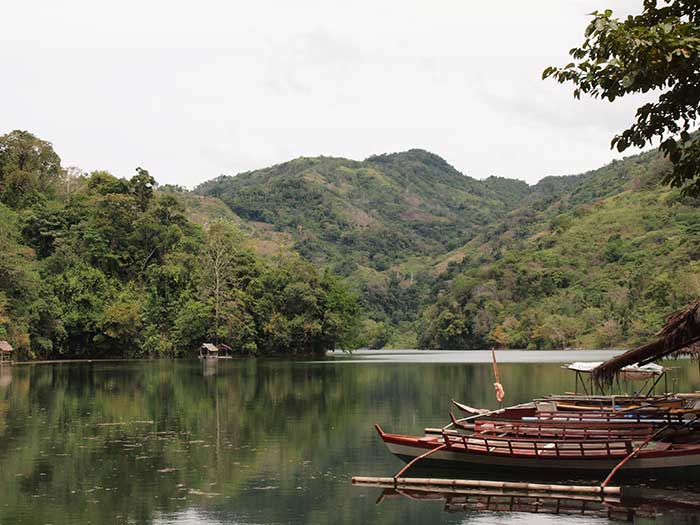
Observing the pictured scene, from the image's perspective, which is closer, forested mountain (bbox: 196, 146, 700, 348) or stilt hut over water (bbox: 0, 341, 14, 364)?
stilt hut over water (bbox: 0, 341, 14, 364)

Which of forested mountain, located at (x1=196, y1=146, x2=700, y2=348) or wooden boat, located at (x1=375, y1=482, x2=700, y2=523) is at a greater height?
forested mountain, located at (x1=196, y1=146, x2=700, y2=348)

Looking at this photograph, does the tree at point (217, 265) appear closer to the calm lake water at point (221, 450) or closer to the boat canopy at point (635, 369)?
the calm lake water at point (221, 450)

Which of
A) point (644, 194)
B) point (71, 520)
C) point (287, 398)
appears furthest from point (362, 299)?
point (71, 520)

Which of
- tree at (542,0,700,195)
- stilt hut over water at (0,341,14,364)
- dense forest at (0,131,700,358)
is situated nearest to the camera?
tree at (542,0,700,195)

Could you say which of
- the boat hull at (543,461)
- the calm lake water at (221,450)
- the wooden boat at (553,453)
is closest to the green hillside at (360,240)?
the calm lake water at (221,450)

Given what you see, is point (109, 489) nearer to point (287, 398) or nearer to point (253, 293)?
point (287, 398)

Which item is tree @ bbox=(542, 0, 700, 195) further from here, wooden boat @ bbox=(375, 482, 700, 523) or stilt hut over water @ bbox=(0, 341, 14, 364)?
stilt hut over water @ bbox=(0, 341, 14, 364)

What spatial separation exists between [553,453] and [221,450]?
7908 millimetres

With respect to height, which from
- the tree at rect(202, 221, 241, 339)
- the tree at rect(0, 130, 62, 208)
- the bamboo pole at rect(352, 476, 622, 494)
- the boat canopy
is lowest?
the bamboo pole at rect(352, 476, 622, 494)

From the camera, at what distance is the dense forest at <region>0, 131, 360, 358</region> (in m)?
75.9

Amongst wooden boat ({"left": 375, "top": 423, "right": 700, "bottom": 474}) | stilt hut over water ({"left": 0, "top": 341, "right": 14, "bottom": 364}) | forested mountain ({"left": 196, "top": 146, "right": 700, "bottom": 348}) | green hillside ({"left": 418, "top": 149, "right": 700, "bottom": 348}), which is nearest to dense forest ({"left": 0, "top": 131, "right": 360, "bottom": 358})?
stilt hut over water ({"left": 0, "top": 341, "right": 14, "bottom": 364})

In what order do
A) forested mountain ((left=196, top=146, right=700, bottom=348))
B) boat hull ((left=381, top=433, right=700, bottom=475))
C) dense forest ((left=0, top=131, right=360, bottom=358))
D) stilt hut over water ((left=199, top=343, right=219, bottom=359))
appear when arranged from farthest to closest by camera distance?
1. forested mountain ((left=196, top=146, right=700, bottom=348))
2. stilt hut over water ((left=199, top=343, right=219, bottom=359))
3. dense forest ((left=0, top=131, right=360, bottom=358))
4. boat hull ((left=381, top=433, right=700, bottom=475))

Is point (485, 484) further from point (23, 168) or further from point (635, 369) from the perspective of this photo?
point (23, 168)

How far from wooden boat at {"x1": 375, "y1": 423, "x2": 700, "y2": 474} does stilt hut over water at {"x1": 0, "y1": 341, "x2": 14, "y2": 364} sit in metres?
48.7
